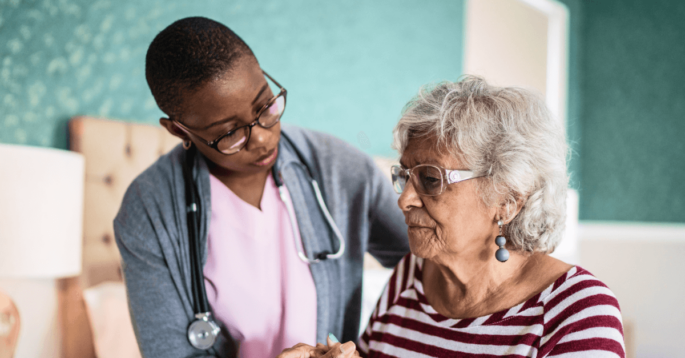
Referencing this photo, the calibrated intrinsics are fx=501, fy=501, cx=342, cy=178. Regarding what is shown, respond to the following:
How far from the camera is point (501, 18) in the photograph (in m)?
4.17

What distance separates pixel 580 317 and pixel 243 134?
80cm

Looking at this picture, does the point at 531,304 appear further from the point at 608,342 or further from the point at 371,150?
the point at 371,150

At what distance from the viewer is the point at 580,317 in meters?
0.94

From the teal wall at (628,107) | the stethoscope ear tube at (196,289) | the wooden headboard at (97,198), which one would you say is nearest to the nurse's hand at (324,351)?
the stethoscope ear tube at (196,289)

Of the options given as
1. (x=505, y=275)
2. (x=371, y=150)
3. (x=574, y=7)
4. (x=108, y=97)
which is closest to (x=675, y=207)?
(x=574, y=7)

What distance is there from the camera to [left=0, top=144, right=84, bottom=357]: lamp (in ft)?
4.83

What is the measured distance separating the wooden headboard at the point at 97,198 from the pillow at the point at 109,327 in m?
0.06

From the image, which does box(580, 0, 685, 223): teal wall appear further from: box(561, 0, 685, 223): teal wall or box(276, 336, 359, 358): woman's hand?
box(276, 336, 359, 358): woman's hand

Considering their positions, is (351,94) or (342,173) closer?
(342,173)

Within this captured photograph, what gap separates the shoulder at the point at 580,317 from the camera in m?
0.91

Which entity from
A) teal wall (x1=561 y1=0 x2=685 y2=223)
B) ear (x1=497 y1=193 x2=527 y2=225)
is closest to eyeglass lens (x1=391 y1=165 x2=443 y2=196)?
ear (x1=497 y1=193 x2=527 y2=225)

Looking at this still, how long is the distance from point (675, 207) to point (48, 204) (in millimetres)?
4747

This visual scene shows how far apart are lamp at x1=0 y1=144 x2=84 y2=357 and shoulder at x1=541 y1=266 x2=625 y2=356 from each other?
1420 millimetres

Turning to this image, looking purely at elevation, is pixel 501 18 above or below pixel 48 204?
above
